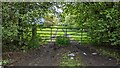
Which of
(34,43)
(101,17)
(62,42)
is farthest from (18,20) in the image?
(101,17)

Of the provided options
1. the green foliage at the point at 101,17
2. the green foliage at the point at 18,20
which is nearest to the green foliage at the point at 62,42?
the green foliage at the point at 101,17

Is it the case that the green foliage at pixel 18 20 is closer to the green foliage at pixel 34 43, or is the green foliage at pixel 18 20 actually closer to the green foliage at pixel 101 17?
the green foliage at pixel 34 43

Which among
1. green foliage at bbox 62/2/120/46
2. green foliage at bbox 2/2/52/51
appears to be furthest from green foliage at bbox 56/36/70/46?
green foliage at bbox 2/2/52/51

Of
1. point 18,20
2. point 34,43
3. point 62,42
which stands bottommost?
point 62,42

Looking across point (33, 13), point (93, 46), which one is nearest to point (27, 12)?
point (33, 13)

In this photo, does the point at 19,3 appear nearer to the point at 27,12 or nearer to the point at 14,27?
the point at 27,12

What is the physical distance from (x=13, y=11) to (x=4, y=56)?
52.1 inches

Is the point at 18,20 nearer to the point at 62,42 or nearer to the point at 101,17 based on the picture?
the point at 62,42

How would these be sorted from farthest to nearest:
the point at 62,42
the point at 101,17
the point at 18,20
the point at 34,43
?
the point at 62,42, the point at 34,43, the point at 18,20, the point at 101,17

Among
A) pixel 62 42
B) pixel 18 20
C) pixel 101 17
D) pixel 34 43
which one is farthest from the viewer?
pixel 62 42

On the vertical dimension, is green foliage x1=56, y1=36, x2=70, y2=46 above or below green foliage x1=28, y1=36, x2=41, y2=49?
below

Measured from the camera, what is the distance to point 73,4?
24.1ft

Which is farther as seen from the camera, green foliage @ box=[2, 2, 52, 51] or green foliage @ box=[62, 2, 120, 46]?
green foliage @ box=[2, 2, 52, 51]

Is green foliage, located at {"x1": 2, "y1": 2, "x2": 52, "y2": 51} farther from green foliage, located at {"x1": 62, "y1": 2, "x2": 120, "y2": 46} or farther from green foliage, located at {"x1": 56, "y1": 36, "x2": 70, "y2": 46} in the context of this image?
green foliage, located at {"x1": 56, "y1": 36, "x2": 70, "y2": 46}
